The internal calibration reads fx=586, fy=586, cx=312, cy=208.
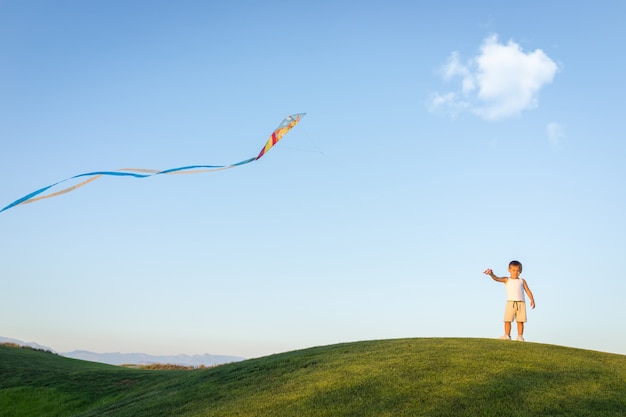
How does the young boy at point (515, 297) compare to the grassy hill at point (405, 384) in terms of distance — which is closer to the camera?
the grassy hill at point (405, 384)

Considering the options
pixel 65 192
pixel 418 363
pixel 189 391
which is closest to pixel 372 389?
pixel 418 363

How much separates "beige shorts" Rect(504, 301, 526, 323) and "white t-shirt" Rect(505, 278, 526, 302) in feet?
0.55

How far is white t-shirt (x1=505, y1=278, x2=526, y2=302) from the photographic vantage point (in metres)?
19.4

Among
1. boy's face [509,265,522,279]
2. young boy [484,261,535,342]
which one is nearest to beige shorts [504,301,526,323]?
young boy [484,261,535,342]

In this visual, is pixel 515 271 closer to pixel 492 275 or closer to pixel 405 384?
pixel 492 275

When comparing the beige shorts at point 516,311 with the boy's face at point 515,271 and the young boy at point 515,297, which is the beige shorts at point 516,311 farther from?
the boy's face at point 515,271

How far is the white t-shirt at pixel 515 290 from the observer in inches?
765

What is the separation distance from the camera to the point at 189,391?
1892 cm

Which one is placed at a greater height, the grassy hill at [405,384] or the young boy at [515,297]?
the young boy at [515,297]

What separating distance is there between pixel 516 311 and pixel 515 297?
0.55 meters

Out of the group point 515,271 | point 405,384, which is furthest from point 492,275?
point 405,384

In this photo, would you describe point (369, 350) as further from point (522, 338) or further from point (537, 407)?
point (537, 407)

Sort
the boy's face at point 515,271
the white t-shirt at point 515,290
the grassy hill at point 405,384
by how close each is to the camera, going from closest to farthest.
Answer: the grassy hill at point 405,384 → the white t-shirt at point 515,290 → the boy's face at point 515,271

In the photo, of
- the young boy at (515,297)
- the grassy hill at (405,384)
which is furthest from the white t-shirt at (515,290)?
the grassy hill at (405,384)
